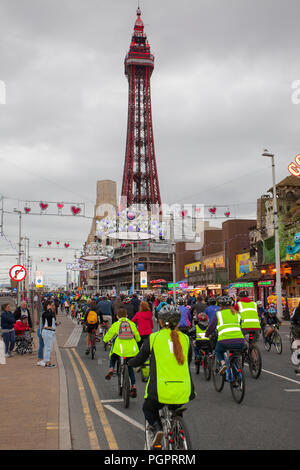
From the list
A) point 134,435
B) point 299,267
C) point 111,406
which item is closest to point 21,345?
point 111,406

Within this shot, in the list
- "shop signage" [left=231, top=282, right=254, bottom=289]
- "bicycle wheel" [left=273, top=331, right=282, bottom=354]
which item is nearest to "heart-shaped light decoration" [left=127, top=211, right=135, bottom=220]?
"shop signage" [left=231, top=282, right=254, bottom=289]

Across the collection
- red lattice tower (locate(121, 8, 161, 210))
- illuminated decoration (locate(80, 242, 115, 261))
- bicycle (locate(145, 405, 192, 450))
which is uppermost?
red lattice tower (locate(121, 8, 161, 210))

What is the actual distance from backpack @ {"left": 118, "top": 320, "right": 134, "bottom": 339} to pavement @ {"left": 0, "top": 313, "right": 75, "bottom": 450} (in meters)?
1.50

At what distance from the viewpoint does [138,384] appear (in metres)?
9.89

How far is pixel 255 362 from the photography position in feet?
32.4

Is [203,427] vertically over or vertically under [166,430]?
under

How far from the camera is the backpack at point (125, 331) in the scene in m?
7.87

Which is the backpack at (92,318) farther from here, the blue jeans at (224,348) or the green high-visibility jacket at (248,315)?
the blue jeans at (224,348)

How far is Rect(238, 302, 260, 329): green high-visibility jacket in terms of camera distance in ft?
32.4

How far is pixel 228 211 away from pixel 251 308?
20131mm

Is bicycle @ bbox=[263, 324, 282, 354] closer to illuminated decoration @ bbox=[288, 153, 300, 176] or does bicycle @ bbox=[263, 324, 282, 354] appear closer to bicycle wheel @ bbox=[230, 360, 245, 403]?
bicycle wheel @ bbox=[230, 360, 245, 403]

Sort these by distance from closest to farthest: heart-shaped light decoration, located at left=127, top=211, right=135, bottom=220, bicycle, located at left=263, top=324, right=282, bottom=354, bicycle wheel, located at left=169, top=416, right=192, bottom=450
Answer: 1. bicycle wheel, located at left=169, top=416, right=192, bottom=450
2. bicycle, located at left=263, top=324, right=282, bottom=354
3. heart-shaped light decoration, located at left=127, top=211, right=135, bottom=220

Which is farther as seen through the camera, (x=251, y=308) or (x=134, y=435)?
(x=251, y=308)

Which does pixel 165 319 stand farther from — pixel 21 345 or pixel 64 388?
pixel 21 345
